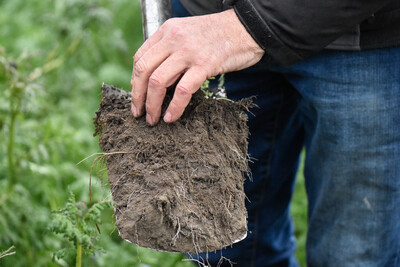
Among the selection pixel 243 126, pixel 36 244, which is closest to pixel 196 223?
pixel 243 126

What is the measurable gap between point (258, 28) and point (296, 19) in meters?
0.13

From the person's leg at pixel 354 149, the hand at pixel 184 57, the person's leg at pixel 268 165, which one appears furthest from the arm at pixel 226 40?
the person's leg at pixel 268 165

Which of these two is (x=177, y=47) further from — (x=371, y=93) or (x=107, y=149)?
(x=371, y=93)

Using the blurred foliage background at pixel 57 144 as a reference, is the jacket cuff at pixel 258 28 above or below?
above

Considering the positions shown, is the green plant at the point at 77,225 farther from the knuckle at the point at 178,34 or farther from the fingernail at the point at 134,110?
the knuckle at the point at 178,34

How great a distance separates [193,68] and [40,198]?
5.90 feet

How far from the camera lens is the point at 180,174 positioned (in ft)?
5.24

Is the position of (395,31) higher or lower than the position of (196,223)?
higher

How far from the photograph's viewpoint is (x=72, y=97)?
427cm

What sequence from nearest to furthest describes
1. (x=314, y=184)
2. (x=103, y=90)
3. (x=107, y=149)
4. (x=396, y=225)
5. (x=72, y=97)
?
1. (x=107, y=149)
2. (x=103, y=90)
3. (x=396, y=225)
4. (x=314, y=184)
5. (x=72, y=97)

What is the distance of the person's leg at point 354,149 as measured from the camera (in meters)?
2.05

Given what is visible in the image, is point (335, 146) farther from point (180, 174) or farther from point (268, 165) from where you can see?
point (180, 174)

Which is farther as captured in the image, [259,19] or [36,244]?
[36,244]

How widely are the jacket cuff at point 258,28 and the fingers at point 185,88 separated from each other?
241 mm
